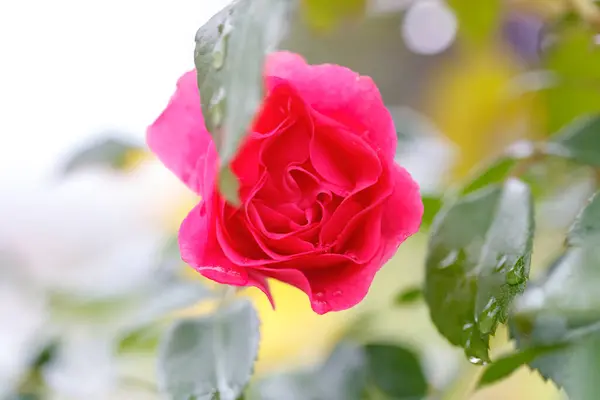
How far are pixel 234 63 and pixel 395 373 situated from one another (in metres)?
0.36

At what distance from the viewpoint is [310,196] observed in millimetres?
301

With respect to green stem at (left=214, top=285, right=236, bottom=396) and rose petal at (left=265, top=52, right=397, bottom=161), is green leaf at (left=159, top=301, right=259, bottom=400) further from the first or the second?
rose petal at (left=265, top=52, right=397, bottom=161)

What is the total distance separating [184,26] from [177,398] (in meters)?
1.04

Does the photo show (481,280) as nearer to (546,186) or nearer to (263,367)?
(546,186)

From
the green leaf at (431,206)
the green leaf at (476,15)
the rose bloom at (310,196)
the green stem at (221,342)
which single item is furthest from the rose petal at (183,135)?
the green leaf at (476,15)

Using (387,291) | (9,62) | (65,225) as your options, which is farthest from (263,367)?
(9,62)

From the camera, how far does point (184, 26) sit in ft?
4.16

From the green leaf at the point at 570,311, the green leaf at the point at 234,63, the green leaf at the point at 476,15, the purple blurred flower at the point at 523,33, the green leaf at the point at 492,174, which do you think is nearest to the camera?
the green leaf at the point at 234,63

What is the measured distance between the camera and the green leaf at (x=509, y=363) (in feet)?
1.17

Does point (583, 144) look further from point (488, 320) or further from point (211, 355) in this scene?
point (211, 355)

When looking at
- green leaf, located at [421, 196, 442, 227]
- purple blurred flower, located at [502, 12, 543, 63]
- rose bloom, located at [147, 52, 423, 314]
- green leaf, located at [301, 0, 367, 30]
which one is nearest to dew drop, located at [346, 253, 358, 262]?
rose bloom, located at [147, 52, 423, 314]

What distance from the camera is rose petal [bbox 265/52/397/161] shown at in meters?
0.29

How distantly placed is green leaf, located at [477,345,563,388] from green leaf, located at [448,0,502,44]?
31 cm

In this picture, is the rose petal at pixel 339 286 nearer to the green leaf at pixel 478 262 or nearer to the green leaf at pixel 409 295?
the green leaf at pixel 478 262
